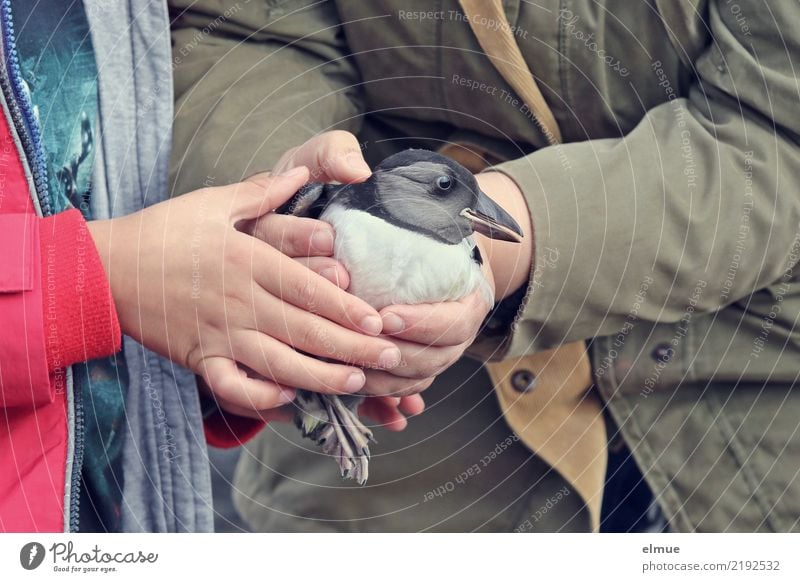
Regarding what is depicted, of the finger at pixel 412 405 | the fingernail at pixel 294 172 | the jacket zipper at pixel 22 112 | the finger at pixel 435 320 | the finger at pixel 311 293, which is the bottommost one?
the finger at pixel 412 405

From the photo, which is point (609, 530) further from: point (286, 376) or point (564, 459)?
point (286, 376)

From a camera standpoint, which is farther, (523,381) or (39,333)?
(523,381)

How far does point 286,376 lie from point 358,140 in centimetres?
13

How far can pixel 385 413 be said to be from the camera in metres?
0.46

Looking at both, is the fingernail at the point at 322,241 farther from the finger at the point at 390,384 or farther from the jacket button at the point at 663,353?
the jacket button at the point at 663,353

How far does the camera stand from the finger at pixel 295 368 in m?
0.40

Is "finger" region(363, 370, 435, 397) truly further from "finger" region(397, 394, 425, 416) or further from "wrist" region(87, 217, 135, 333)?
"wrist" region(87, 217, 135, 333)

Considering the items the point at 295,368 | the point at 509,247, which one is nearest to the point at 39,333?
the point at 295,368

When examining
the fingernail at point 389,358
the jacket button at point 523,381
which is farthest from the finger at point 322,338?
the jacket button at point 523,381

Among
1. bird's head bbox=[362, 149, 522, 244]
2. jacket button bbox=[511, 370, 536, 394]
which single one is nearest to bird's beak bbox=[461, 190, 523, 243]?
bird's head bbox=[362, 149, 522, 244]

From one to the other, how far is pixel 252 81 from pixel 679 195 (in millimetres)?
232

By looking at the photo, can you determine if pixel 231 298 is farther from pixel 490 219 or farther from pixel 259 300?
pixel 490 219

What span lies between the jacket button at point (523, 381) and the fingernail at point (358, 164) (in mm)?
155

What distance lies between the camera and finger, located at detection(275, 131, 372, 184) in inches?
15.4
